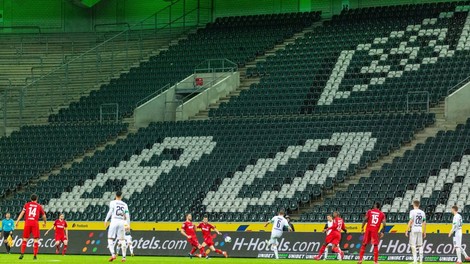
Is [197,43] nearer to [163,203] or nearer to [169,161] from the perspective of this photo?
[169,161]

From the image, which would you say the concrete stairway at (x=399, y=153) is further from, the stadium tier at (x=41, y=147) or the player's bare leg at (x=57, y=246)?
the stadium tier at (x=41, y=147)

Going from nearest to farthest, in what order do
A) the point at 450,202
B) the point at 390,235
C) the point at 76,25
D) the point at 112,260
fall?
the point at 112,260, the point at 390,235, the point at 450,202, the point at 76,25

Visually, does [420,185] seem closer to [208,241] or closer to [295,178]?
[295,178]

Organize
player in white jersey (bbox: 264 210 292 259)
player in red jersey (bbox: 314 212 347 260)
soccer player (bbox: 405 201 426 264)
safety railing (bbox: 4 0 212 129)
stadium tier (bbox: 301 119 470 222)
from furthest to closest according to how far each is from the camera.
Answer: safety railing (bbox: 4 0 212 129) < stadium tier (bbox: 301 119 470 222) < player in white jersey (bbox: 264 210 292 259) < player in red jersey (bbox: 314 212 347 260) < soccer player (bbox: 405 201 426 264)

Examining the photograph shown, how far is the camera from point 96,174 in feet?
179

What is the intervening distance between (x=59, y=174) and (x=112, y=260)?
65.3 ft

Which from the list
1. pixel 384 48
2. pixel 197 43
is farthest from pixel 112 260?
pixel 197 43

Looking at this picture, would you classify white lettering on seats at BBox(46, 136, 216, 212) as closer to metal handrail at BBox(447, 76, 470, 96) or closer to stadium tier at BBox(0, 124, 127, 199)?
stadium tier at BBox(0, 124, 127, 199)

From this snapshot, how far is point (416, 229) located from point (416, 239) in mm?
543

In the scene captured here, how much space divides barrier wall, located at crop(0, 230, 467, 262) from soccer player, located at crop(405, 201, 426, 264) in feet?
9.05

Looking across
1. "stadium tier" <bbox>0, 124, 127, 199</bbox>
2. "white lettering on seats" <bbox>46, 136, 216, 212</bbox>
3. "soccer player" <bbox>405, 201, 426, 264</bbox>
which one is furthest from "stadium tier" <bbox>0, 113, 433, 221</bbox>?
"soccer player" <bbox>405, 201, 426, 264</bbox>

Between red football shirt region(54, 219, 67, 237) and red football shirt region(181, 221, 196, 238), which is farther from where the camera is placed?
red football shirt region(54, 219, 67, 237)

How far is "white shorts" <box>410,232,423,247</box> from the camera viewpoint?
36.0 metres

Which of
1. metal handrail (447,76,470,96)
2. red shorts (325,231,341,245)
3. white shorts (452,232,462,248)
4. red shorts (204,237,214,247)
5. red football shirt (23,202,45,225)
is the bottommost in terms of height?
red shorts (204,237,214,247)
